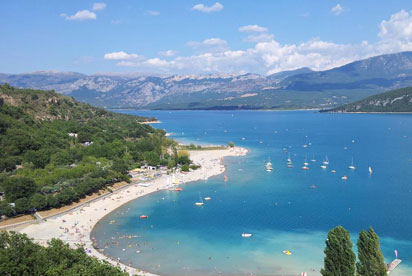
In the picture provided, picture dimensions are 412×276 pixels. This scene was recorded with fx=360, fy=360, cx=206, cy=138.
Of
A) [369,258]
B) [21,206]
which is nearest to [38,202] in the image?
A: [21,206]

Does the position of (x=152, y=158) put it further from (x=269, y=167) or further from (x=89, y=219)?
(x=89, y=219)

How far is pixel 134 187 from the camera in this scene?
5997 cm

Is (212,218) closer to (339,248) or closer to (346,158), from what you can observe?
(339,248)

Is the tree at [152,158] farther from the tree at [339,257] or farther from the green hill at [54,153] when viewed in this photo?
the tree at [339,257]

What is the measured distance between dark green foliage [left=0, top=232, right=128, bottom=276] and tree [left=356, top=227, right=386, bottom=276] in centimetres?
1664

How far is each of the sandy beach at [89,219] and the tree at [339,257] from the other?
15256 mm

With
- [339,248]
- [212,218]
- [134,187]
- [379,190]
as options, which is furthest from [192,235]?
[379,190]

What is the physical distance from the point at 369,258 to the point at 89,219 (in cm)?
3216

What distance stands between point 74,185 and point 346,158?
62.8 m

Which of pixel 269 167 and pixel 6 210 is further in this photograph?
pixel 269 167

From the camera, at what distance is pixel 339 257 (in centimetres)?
2559

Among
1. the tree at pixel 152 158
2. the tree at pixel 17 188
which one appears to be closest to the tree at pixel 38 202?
the tree at pixel 17 188

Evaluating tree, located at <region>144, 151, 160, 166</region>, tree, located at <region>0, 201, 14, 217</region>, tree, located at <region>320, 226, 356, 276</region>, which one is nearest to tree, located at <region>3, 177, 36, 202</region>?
tree, located at <region>0, 201, 14, 217</region>

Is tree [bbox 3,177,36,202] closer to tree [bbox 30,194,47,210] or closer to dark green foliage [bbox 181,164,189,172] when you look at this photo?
tree [bbox 30,194,47,210]
